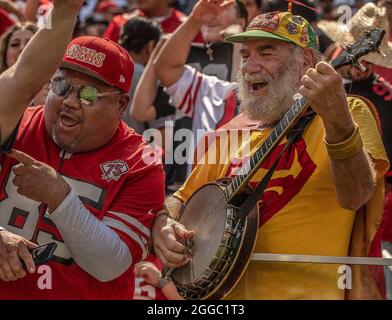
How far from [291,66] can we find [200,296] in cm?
116

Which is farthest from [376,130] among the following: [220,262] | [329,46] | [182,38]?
[329,46]

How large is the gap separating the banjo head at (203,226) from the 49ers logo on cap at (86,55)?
0.74 meters

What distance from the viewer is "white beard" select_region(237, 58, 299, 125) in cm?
459

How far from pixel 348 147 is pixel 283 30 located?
3.01 feet

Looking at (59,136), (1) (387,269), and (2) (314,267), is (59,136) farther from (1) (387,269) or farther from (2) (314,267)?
(1) (387,269)

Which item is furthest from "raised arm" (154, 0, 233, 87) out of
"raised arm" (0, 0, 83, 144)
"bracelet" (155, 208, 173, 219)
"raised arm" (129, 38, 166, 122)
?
"raised arm" (0, 0, 83, 144)

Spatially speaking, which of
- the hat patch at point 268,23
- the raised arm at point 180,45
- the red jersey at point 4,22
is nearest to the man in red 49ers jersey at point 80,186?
the hat patch at point 268,23

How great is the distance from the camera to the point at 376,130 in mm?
4324

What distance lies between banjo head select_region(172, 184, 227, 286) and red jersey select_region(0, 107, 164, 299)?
8.8 inches

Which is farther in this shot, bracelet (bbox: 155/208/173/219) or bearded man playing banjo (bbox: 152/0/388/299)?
bracelet (bbox: 155/208/173/219)

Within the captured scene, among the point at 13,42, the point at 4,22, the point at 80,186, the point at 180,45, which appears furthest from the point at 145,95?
the point at 80,186

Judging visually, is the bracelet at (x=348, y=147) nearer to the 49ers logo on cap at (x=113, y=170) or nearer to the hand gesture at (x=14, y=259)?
the 49ers logo on cap at (x=113, y=170)

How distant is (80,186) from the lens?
4223 mm

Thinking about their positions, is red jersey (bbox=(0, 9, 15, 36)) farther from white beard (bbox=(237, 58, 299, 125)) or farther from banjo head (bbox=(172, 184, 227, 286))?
banjo head (bbox=(172, 184, 227, 286))
